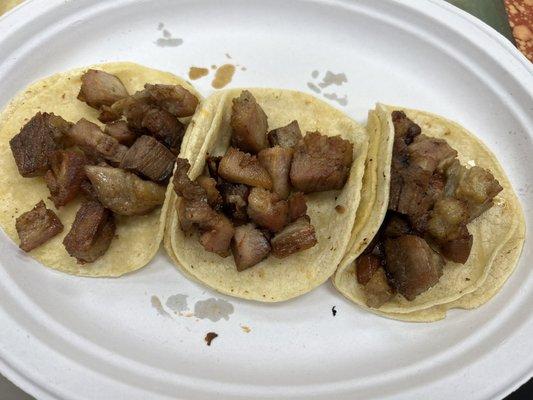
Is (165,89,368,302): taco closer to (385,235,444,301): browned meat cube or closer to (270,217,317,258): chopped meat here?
(270,217,317,258): chopped meat

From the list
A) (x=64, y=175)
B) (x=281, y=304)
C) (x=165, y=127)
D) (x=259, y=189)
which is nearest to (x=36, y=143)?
(x=64, y=175)

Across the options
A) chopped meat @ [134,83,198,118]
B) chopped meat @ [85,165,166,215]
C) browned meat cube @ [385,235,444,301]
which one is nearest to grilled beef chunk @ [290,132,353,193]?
browned meat cube @ [385,235,444,301]

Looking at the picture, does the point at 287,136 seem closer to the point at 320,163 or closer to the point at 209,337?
the point at 320,163

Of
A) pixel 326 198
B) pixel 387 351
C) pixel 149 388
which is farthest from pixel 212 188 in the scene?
pixel 387 351

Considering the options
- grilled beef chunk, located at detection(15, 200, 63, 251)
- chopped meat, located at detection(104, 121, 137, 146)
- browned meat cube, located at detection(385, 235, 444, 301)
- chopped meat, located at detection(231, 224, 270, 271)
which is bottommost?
browned meat cube, located at detection(385, 235, 444, 301)

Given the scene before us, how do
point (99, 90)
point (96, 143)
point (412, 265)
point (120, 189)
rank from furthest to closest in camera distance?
point (99, 90)
point (96, 143)
point (120, 189)
point (412, 265)

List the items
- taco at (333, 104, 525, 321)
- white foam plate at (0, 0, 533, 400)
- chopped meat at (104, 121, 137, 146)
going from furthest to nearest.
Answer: chopped meat at (104, 121, 137, 146), taco at (333, 104, 525, 321), white foam plate at (0, 0, 533, 400)

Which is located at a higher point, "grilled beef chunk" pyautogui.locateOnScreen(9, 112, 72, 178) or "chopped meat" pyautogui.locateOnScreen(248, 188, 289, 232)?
"grilled beef chunk" pyautogui.locateOnScreen(9, 112, 72, 178)
